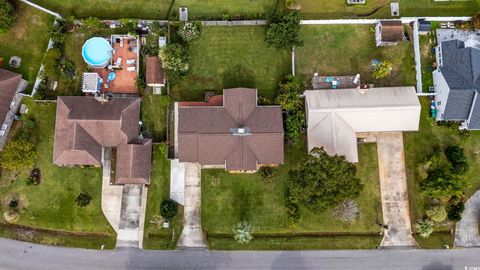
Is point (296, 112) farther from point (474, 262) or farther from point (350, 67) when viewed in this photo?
point (474, 262)

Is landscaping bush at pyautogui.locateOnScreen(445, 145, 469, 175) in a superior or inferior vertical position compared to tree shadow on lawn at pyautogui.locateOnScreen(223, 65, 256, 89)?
inferior

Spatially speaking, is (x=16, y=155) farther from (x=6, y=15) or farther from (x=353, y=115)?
(x=353, y=115)

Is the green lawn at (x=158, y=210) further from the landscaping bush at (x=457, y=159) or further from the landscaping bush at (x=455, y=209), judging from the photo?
the landscaping bush at (x=457, y=159)

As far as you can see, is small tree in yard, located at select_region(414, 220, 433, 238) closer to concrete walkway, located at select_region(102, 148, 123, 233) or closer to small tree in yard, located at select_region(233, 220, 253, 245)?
small tree in yard, located at select_region(233, 220, 253, 245)

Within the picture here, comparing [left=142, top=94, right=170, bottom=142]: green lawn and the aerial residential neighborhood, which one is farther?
[left=142, top=94, right=170, bottom=142]: green lawn

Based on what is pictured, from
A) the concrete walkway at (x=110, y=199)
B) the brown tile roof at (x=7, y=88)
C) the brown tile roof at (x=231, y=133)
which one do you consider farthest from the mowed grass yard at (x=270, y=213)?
the brown tile roof at (x=7, y=88)

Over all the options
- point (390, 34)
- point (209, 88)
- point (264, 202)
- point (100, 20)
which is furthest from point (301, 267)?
point (100, 20)

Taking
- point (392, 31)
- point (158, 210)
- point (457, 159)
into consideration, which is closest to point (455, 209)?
point (457, 159)

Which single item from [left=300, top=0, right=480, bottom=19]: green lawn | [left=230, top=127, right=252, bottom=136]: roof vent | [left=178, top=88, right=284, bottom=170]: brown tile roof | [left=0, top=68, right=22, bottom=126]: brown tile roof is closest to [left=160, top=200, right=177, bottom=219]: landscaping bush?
[left=178, top=88, right=284, bottom=170]: brown tile roof
